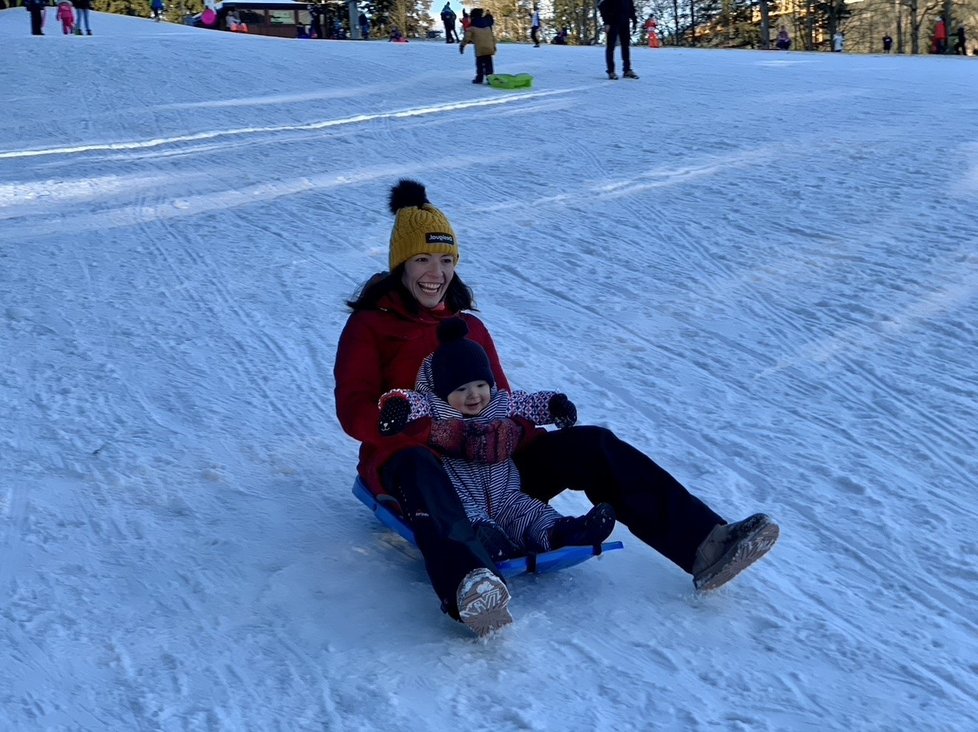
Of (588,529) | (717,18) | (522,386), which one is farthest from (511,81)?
(717,18)

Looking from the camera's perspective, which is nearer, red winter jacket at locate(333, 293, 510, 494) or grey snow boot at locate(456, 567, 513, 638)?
grey snow boot at locate(456, 567, 513, 638)

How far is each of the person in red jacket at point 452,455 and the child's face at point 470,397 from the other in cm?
4

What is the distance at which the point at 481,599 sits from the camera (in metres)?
2.61

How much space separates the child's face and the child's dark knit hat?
0.6 inches

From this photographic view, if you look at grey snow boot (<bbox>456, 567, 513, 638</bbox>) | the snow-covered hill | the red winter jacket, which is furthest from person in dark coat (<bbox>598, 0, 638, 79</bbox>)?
grey snow boot (<bbox>456, 567, 513, 638</bbox>)

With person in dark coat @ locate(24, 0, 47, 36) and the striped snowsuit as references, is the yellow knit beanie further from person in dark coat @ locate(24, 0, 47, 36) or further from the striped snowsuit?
person in dark coat @ locate(24, 0, 47, 36)

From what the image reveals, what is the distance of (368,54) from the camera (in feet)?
65.2

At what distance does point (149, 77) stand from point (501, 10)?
126ft

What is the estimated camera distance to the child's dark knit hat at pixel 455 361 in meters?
3.07

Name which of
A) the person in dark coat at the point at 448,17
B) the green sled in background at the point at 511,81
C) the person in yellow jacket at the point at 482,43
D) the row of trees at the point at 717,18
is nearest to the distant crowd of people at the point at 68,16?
the person in dark coat at the point at 448,17

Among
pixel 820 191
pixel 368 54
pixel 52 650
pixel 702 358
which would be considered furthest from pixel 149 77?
pixel 52 650

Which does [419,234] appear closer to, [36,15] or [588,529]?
[588,529]

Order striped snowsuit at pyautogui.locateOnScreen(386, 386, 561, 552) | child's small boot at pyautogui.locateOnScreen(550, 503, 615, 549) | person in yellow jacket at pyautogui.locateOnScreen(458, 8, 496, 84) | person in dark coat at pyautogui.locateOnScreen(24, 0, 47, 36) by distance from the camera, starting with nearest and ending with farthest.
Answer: child's small boot at pyautogui.locateOnScreen(550, 503, 615, 549), striped snowsuit at pyautogui.locateOnScreen(386, 386, 561, 552), person in yellow jacket at pyautogui.locateOnScreen(458, 8, 496, 84), person in dark coat at pyautogui.locateOnScreen(24, 0, 47, 36)

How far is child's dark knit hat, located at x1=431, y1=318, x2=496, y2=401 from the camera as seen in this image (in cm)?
307
